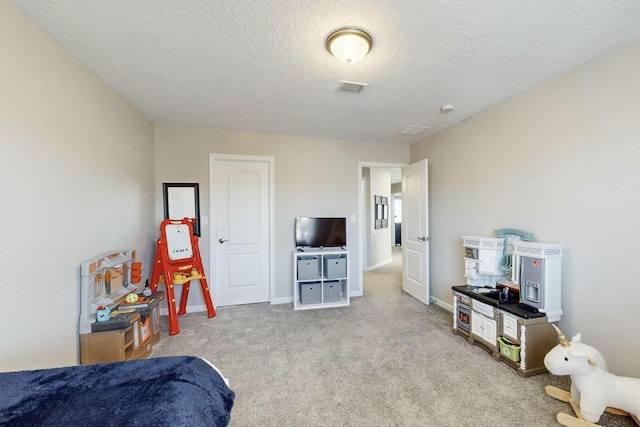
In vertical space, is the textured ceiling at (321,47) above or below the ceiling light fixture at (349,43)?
above

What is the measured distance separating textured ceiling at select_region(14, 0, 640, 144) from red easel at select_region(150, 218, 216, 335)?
4.53 ft

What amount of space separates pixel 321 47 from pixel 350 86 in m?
0.60

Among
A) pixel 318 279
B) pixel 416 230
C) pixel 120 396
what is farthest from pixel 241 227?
pixel 120 396

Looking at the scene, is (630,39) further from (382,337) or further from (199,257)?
(199,257)

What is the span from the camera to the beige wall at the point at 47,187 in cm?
140

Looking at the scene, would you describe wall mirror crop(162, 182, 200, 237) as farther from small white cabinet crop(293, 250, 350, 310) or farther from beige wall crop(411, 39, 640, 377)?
beige wall crop(411, 39, 640, 377)

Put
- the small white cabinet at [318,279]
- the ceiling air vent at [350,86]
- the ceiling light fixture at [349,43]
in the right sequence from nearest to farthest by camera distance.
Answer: the ceiling light fixture at [349,43] < the ceiling air vent at [350,86] < the small white cabinet at [318,279]

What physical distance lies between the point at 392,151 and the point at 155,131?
341 centimetres

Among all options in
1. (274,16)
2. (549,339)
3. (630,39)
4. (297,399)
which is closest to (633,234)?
(549,339)

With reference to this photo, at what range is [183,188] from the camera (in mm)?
3449

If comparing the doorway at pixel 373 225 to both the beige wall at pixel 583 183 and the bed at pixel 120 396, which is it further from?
the bed at pixel 120 396

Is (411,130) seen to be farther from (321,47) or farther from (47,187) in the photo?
(47,187)

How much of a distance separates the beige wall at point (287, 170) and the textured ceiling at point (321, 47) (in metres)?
0.71

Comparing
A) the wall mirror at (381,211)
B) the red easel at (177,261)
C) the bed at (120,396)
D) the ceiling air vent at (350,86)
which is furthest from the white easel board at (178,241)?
the wall mirror at (381,211)
